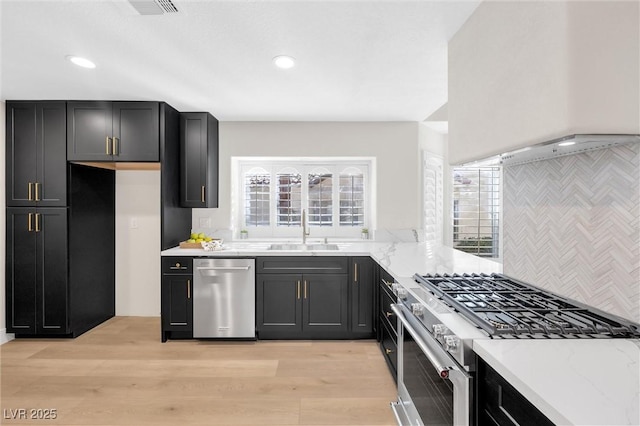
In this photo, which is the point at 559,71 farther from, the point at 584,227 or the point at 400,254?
the point at 400,254

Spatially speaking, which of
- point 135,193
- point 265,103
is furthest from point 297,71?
point 135,193

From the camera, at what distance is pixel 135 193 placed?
12.7 ft

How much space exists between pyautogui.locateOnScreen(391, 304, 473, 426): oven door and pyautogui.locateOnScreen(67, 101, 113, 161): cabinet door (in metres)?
3.11

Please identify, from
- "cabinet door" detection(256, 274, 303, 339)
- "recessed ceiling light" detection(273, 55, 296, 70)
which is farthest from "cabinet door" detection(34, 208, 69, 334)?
"recessed ceiling light" detection(273, 55, 296, 70)

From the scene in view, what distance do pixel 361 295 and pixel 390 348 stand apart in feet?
2.60

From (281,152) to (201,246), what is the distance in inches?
56.0

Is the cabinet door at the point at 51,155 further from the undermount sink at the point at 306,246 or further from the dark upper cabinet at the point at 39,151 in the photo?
the undermount sink at the point at 306,246

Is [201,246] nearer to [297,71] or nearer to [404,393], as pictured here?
[297,71]

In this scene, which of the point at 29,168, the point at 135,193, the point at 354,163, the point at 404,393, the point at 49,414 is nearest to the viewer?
the point at 404,393

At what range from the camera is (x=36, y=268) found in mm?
3197

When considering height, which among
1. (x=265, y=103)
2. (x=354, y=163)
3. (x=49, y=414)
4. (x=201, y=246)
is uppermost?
(x=265, y=103)

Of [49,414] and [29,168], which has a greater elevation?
[29,168]

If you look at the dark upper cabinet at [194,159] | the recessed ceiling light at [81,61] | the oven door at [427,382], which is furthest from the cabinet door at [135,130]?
the oven door at [427,382]

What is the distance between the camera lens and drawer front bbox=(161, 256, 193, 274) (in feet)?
10.6
